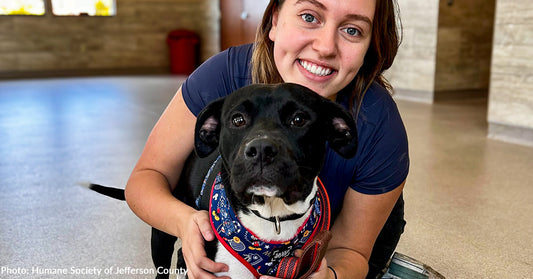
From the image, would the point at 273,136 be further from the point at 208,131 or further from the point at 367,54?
the point at 367,54

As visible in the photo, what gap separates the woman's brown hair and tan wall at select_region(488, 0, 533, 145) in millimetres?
3583

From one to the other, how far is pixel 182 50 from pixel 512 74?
903cm

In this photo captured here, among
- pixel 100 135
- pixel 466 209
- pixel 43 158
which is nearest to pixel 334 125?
pixel 466 209

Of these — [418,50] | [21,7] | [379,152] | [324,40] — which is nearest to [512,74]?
[418,50]

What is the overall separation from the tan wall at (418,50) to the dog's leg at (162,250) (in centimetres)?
631

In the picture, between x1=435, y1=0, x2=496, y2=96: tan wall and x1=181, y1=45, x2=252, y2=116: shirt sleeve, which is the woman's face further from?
x1=435, y1=0, x2=496, y2=96: tan wall

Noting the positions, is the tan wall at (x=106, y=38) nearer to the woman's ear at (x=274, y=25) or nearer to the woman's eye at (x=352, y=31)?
the woman's ear at (x=274, y=25)

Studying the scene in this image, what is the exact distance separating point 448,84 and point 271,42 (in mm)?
6418

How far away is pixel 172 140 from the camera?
1.84 meters

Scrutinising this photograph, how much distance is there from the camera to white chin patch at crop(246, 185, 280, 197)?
4.37 feet

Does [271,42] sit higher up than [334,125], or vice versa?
[271,42]

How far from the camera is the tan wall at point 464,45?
7453 millimetres

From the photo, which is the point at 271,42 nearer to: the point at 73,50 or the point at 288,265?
the point at 288,265

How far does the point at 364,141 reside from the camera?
68.6 inches
